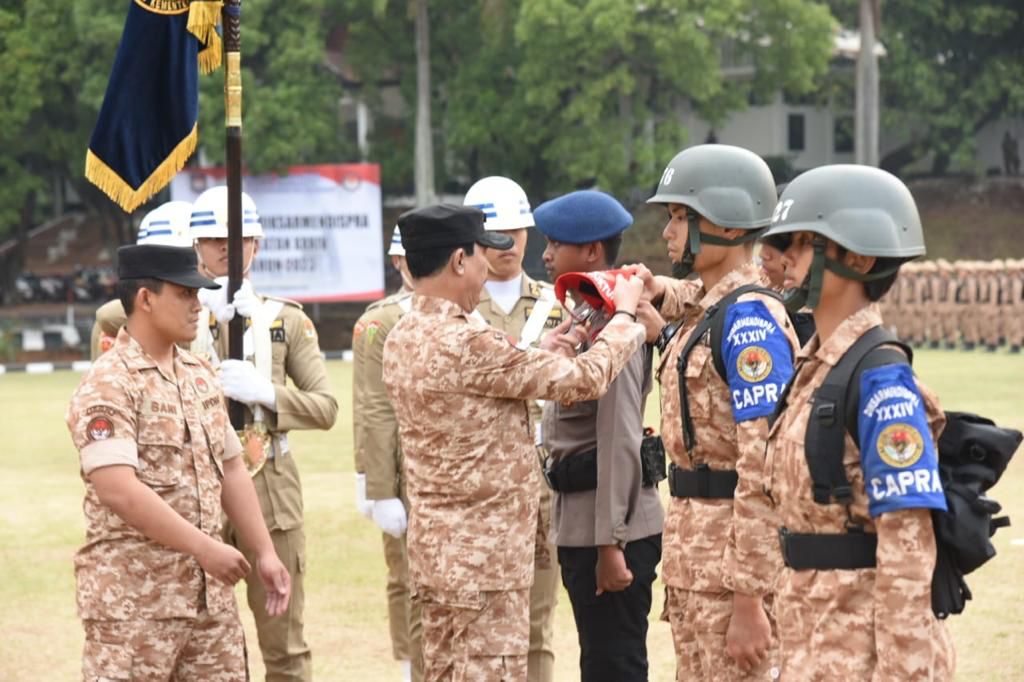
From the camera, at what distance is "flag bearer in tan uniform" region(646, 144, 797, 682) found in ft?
14.0

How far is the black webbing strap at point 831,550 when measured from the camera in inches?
140

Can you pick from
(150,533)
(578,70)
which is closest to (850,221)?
(150,533)

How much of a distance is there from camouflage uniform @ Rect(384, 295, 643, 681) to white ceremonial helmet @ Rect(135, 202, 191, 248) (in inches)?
98.1

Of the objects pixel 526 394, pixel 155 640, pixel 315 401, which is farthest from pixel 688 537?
pixel 315 401

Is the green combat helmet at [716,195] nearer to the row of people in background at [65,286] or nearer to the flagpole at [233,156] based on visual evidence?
the flagpole at [233,156]

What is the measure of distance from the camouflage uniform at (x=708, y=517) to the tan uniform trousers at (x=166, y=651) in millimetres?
1424

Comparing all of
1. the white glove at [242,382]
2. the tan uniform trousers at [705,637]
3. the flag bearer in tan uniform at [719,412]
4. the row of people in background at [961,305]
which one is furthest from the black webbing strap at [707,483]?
Answer: the row of people in background at [961,305]

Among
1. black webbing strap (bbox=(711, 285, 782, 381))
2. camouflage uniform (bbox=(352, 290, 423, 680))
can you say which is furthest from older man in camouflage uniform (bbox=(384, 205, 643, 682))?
camouflage uniform (bbox=(352, 290, 423, 680))

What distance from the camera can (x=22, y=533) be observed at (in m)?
11.9

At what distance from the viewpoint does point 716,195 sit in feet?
15.6

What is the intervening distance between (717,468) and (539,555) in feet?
4.78

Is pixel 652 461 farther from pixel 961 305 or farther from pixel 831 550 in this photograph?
pixel 961 305

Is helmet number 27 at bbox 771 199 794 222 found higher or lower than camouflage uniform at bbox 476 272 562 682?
higher

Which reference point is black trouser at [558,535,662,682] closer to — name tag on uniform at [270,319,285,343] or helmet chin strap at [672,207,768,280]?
helmet chin strap at [672,207,768,280]
